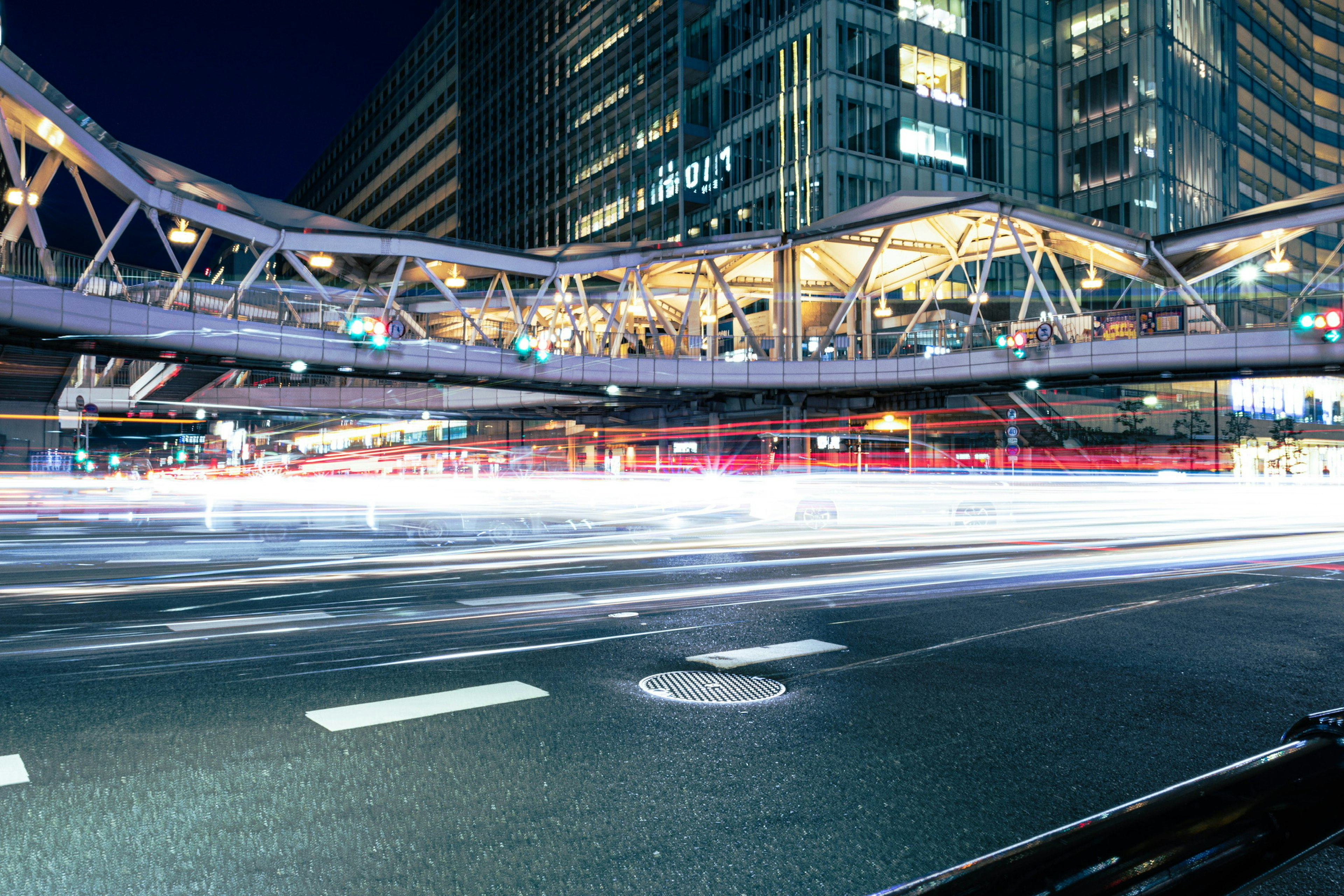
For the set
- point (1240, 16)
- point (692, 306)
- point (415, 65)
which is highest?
point (415, 65)

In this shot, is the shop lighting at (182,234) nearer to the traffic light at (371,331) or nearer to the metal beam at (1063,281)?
the traffic light at (371,331)

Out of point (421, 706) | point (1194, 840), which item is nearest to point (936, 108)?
point (421, 706)

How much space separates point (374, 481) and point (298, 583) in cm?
4315

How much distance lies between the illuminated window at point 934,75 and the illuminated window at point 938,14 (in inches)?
78.7

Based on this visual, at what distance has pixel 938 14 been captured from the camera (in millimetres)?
61844

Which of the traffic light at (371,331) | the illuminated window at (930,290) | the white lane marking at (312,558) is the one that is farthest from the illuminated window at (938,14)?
the white lane marking at (312,558)

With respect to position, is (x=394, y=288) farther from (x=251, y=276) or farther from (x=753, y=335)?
(x=753, y=335)

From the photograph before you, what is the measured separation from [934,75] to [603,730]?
65.3 meters

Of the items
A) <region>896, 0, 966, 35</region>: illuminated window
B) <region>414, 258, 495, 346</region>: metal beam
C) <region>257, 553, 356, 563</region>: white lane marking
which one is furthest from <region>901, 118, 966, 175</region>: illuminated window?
<region>257, 553, 356, 563</region>: white lane marking

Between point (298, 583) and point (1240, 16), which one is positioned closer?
point (298, 583)

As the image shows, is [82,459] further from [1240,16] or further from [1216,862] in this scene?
[1240,16]

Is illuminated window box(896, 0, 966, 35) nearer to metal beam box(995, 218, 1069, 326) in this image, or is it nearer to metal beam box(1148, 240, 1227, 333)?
metal beam box(995, 218, 1069, 326)

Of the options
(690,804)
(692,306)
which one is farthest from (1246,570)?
(692,306)

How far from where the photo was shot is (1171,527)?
65.8ft
